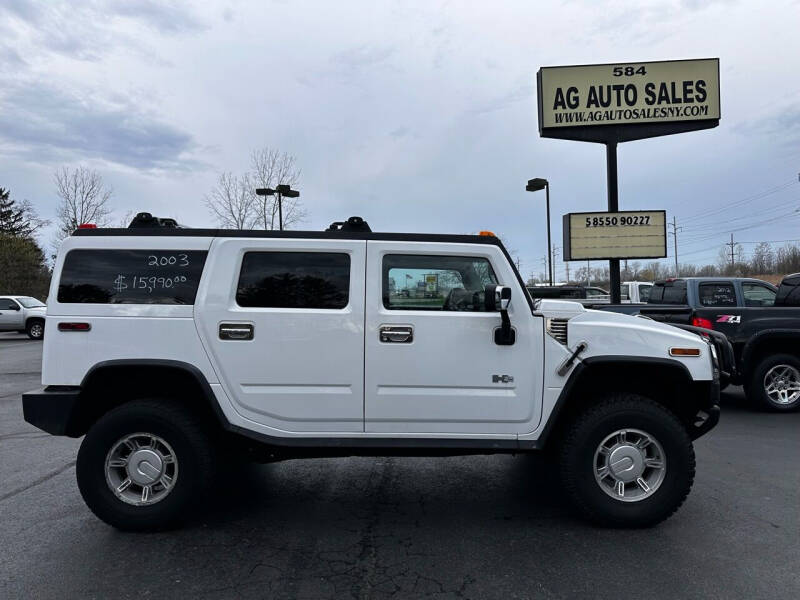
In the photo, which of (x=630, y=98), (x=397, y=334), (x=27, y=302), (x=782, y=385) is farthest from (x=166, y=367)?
(x=27, y=302)

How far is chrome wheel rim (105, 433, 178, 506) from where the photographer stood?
3.82 metres

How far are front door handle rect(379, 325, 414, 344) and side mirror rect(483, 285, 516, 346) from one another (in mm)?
564

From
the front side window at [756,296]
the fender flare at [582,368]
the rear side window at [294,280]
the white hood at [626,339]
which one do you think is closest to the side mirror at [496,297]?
the white hood at [626,339]

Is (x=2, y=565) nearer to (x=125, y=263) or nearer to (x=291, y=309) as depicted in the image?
(x=125, y=263)

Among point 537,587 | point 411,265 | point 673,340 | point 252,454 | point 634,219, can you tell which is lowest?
point 537,587

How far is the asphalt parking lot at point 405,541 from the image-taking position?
3.12 m

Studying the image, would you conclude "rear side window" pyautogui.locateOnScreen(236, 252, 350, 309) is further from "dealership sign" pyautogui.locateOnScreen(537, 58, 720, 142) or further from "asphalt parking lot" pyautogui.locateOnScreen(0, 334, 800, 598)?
"dealership sign" pyautogui.locateOnScreen(537, 58, 720, 142)

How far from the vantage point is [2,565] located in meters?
3.37

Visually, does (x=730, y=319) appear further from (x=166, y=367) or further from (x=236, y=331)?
(x=166, y=367)

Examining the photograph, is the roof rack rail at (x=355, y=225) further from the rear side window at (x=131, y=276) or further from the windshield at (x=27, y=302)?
the windshield at (x=27, y=302)

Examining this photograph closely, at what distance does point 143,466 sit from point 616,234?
44.8 ft

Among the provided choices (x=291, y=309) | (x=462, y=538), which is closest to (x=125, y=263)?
(x=291, y=309)

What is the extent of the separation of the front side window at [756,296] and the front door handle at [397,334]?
22.0 ft

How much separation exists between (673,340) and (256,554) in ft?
10.4
